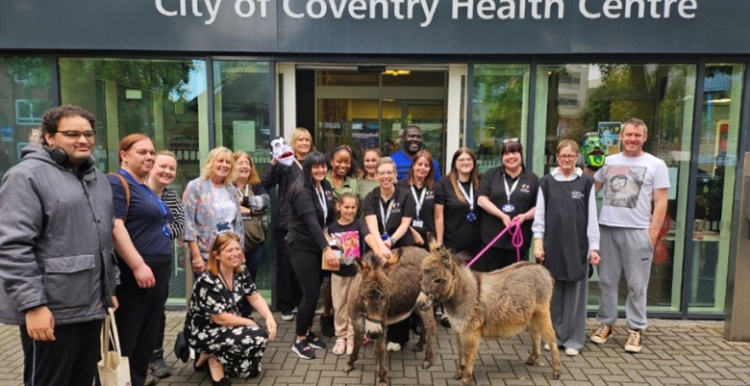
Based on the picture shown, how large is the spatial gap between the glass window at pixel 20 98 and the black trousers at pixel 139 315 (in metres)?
3.77

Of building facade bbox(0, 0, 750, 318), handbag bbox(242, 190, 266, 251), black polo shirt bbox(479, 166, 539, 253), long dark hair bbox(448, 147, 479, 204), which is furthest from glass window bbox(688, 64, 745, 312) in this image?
handbag bbox(242, 190, 266, 251)

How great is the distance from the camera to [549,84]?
19.8 feet

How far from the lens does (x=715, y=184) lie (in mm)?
5988

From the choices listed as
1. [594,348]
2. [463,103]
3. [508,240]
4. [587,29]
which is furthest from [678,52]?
[594,348]

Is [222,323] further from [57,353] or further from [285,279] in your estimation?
[285,279]

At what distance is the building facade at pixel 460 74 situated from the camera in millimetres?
5523

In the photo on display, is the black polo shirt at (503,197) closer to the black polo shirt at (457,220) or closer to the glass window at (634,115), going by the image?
the black polo shirt at (457,220)

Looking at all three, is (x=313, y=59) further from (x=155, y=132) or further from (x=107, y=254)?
(x=107, y=254)

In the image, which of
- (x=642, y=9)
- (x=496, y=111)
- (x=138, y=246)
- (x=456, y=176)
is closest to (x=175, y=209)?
(x=138, y=246)

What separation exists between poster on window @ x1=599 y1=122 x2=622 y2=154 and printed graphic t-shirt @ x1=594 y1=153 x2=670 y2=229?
4.03 ft

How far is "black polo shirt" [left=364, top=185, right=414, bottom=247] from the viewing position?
4.77m

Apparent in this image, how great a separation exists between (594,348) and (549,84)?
3168 mm

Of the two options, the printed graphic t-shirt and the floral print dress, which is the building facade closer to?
the printed graphic t-shirt

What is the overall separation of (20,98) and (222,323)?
434cm
